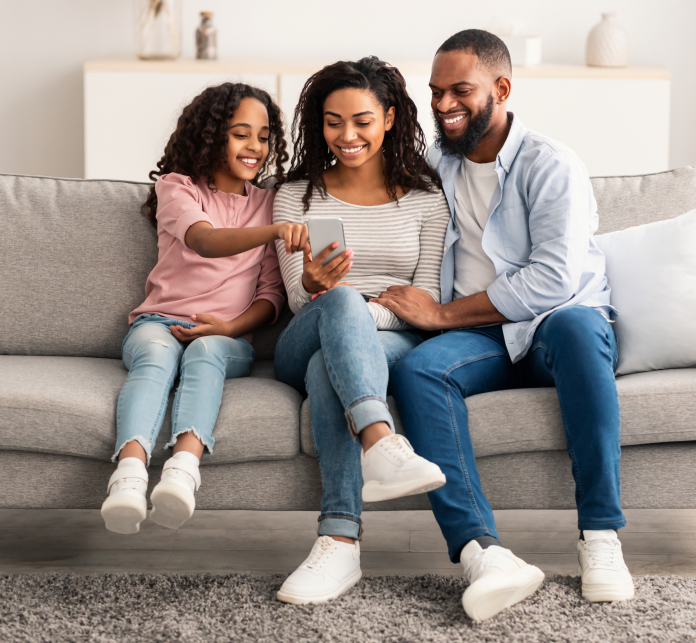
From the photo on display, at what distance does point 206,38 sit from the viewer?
376cm

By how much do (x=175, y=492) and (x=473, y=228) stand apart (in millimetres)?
926

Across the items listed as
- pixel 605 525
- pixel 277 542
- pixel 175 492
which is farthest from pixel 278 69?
pixel 605 525

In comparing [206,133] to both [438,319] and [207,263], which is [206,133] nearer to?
[207,263]

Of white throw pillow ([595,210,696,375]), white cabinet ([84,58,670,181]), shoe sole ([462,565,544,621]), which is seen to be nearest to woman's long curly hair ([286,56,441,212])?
white throw pillow ([595,210,696,375])

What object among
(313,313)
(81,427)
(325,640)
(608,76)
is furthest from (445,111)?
(608,76)

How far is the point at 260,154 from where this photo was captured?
78.5 inches

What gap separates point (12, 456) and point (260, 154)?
92 cm

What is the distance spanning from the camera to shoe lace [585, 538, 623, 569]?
1.48 metres

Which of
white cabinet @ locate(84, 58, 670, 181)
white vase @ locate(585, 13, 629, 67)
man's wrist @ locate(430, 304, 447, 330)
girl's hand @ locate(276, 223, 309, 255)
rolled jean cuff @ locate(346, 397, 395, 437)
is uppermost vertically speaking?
white vase @ locate(585, 13, 629, 67)

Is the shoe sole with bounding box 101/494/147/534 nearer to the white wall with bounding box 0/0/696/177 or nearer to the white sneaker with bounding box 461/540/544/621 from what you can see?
the white sneaker with bounding box 461/540/544/621

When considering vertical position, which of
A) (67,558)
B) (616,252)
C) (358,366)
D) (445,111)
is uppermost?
(445,111)

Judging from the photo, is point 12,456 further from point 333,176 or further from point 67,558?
point 333,176

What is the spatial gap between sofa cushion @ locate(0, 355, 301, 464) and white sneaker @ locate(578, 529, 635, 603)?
0.60 m

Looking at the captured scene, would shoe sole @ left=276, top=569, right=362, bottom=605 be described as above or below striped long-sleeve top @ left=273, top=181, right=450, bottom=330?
below
